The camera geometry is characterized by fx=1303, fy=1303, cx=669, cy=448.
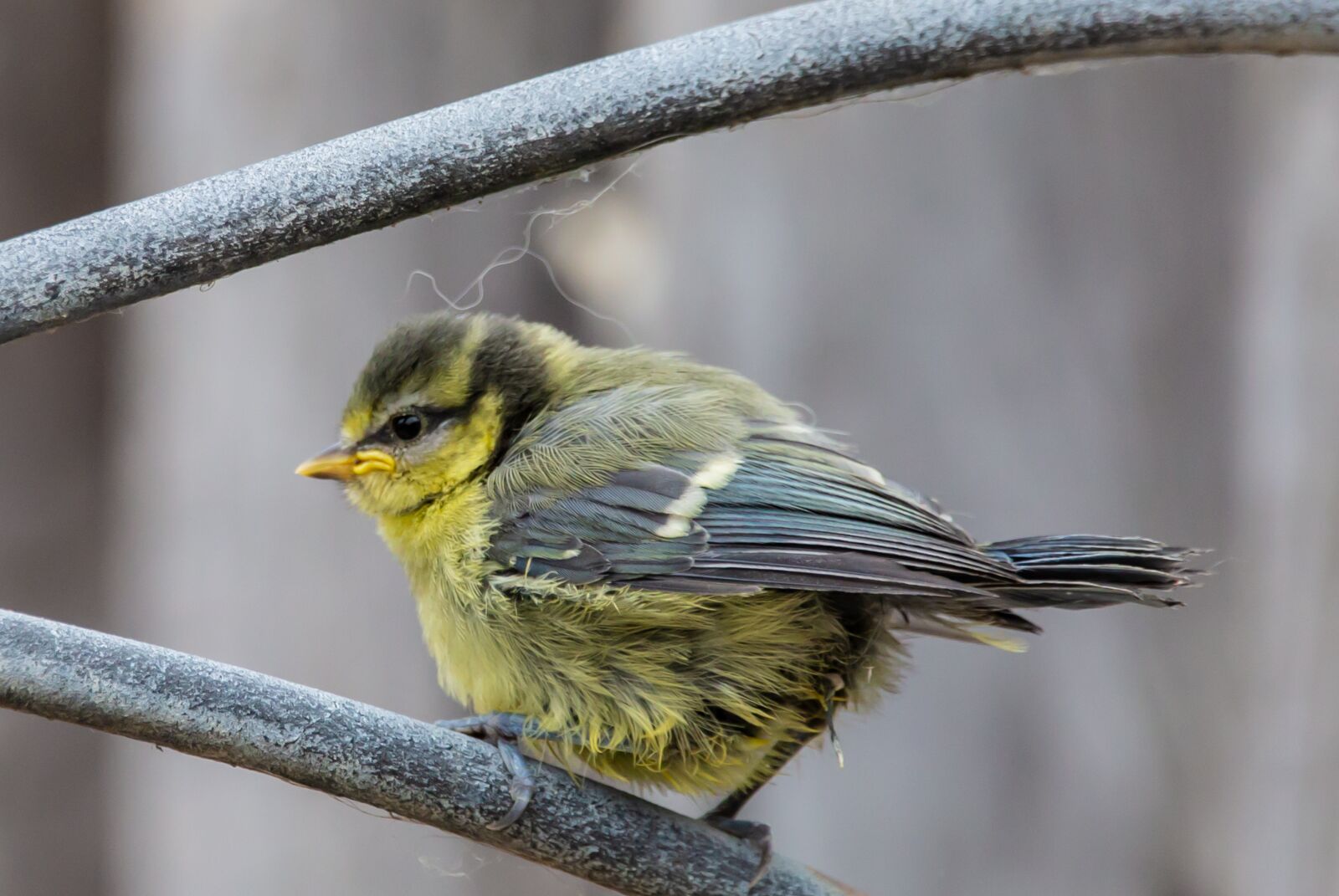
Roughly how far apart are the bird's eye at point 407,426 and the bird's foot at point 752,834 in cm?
50

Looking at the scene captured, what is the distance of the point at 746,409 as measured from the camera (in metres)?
1.33

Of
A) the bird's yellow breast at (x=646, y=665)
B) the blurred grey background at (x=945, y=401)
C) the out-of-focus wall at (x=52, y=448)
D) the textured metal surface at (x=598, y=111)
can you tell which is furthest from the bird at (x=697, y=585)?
the out-of-focus wall at (x=52, y=448)

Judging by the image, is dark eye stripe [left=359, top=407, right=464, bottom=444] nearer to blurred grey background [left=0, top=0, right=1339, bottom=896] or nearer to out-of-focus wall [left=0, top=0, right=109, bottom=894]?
blurred grey background [left=0, top=0, right=1339, bottom=896]

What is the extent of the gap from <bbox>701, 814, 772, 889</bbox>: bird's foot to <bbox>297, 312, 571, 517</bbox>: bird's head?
1.40 ft

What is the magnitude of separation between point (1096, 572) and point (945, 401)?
1.08 meters

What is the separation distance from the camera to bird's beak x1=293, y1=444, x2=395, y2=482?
4.53 feet

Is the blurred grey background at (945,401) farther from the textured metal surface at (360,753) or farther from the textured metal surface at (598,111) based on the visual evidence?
the textured metal surface at (598,111)

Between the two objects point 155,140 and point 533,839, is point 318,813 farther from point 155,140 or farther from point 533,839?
point 533,839

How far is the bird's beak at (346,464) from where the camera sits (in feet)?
4.53

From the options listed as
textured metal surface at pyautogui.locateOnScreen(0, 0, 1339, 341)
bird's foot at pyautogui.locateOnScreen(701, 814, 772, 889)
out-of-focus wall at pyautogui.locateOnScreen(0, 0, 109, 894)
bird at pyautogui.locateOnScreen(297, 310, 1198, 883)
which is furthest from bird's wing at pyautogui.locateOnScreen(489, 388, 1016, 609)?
out-of-focus wall at pyautogui.locateOnScreen(0, 0, 109, 894)

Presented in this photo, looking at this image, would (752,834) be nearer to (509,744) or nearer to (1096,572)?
(509,744)

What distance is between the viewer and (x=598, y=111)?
798 millimetres

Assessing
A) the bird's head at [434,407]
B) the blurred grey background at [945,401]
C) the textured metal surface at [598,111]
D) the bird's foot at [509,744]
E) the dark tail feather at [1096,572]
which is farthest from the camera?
the blurred grey background at [945,401]

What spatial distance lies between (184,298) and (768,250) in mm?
1057
